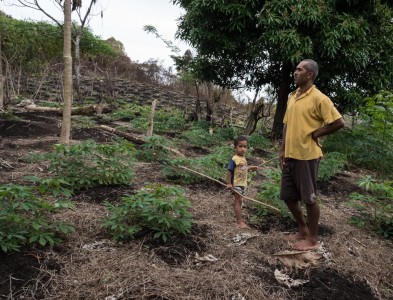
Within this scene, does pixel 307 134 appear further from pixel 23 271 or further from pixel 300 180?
pixel 23 271

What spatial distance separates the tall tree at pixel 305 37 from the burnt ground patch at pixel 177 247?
5570 millimetres

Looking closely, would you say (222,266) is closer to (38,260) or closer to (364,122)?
(38,260)

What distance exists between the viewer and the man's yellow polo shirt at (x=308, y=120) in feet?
8.70

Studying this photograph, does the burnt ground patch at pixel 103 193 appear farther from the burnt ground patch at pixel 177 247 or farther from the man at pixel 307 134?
the man at pixel 307 134

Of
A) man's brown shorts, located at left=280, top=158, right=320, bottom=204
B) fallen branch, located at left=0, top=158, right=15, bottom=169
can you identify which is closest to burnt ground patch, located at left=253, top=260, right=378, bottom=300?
man's brown shorts, located at left=280, top=158, right=320, bottom=204

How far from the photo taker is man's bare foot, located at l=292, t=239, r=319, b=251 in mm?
2880

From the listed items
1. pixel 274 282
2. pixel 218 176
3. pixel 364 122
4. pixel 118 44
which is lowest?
pixel 274 282

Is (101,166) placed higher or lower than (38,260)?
higher

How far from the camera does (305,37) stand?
24.3 feet

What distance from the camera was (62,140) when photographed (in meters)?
5.04

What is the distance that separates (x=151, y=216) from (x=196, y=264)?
504 millimetres

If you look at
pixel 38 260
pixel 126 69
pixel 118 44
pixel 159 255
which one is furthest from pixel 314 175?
pixel 118 44

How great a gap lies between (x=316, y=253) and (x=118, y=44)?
28.2 meters

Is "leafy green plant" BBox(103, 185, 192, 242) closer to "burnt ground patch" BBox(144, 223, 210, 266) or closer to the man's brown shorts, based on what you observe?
"burnt ground patch" BBox(144, 223, 210, 266)
